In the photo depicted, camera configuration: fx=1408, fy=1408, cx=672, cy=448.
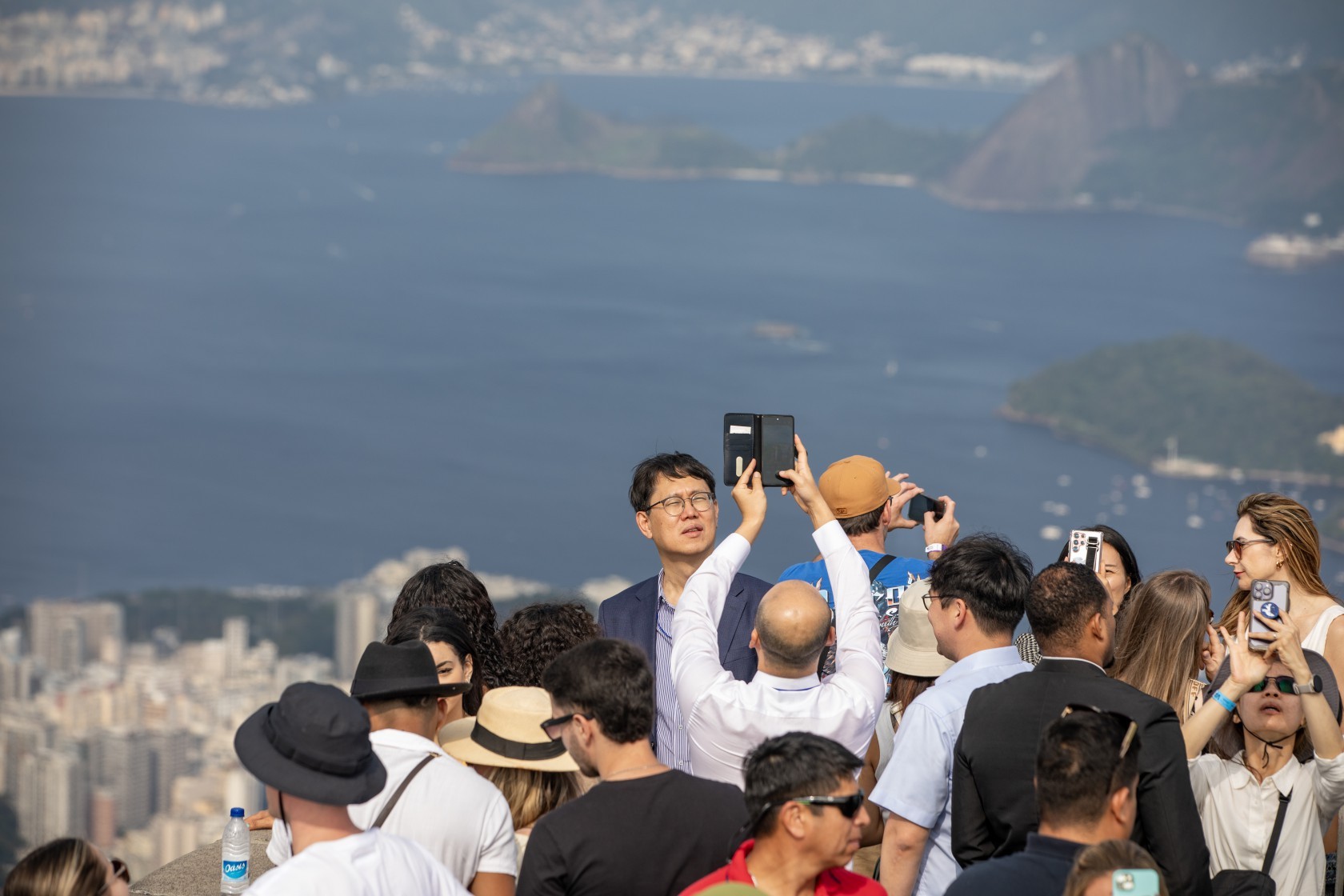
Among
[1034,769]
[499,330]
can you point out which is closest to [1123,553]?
[1034,769]

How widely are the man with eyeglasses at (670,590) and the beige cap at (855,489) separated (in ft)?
1.17

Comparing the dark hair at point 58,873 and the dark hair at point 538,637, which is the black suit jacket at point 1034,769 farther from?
the dark hair at point 58,873

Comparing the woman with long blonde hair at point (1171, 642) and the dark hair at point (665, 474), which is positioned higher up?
the dark hair at point (665, 474)

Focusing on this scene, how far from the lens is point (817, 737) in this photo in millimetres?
2697

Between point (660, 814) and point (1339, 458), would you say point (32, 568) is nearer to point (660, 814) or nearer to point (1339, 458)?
point (1339, 458)

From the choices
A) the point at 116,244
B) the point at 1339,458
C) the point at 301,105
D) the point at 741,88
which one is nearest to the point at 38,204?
the point at 116,244

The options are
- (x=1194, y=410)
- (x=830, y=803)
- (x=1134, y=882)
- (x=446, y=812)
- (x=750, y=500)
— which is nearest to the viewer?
(x=1134, y=882)

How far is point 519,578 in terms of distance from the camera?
101 meters

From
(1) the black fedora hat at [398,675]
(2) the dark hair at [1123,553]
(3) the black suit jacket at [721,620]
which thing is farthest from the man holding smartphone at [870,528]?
(1) the black fedora hat at [398,675]

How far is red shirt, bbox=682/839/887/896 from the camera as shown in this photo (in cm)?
264

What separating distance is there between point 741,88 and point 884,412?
6138 centimetres

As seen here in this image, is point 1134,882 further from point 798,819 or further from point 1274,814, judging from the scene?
point 1274,814

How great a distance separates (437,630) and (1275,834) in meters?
2.18

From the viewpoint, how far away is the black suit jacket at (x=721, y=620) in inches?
164
